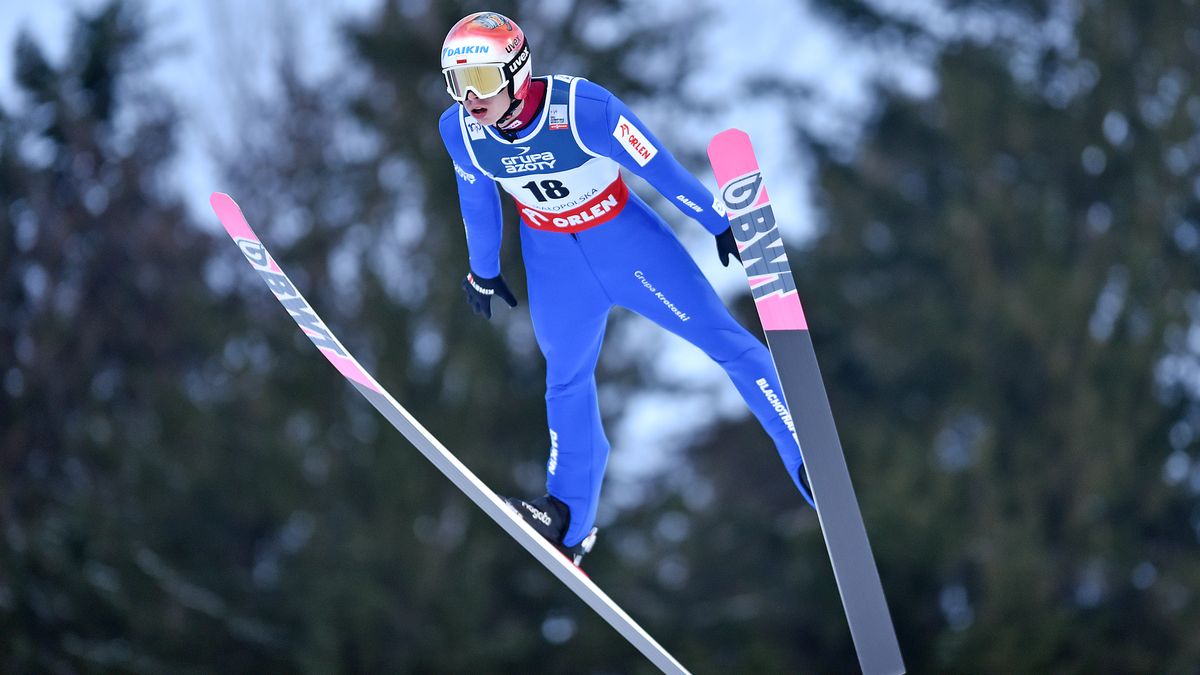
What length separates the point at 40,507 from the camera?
9891 mm

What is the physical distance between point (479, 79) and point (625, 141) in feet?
1.22

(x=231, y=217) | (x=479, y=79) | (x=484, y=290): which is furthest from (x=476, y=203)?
(x=231, y=217)

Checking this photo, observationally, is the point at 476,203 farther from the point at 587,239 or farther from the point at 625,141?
the point at 625,141

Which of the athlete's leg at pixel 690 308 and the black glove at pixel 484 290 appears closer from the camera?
the athlete's leg at pixel 690 308

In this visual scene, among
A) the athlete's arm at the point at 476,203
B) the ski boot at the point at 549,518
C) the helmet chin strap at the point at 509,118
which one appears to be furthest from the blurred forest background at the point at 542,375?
the helmet chin strap at the point at 509,118

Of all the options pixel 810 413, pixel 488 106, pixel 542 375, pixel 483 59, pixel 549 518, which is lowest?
pixel 542 375

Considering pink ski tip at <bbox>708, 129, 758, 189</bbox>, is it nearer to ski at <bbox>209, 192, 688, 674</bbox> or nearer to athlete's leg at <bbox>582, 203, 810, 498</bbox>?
athlete's leg at <bbox>582, 203, 810, 498</bbox>

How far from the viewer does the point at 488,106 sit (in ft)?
10.6

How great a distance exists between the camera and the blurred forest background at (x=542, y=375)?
812cm

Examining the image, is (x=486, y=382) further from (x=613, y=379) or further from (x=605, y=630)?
(x=613, y=379)

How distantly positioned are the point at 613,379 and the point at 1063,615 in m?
4.65

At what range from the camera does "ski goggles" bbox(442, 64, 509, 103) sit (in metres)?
3.17

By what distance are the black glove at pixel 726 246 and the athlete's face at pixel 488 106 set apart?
24.3 inches

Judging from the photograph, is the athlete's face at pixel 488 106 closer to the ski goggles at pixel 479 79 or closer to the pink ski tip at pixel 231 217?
the ski goggles at pixel 479 79
